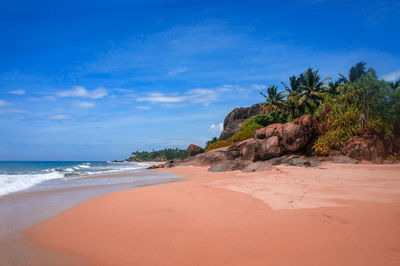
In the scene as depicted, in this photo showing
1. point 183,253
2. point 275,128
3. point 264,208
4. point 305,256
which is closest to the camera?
point 305,256

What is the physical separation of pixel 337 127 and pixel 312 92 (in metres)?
13.1

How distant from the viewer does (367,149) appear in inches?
727


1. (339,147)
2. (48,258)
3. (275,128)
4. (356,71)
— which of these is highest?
(356,71)

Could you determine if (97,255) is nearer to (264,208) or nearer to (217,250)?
(217,250)

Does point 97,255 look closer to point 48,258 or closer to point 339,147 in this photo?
point 48,258

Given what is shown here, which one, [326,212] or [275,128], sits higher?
[275,128]

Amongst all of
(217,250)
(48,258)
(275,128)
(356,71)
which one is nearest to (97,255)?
(48,258)

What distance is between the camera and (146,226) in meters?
4.63

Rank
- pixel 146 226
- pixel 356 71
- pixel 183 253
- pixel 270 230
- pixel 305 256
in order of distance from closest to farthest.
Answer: pixel 305 256 → pixel 183 253 → pixel 270 230 → pixel 146 226 → pixel 356 71

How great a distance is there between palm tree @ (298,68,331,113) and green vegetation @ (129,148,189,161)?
189ft

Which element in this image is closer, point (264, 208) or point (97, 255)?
point (97, 255)

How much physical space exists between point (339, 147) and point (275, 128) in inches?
236

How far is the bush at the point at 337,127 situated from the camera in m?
20.0

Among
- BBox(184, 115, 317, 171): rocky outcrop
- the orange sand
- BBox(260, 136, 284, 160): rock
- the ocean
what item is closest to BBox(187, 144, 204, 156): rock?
the ocean
